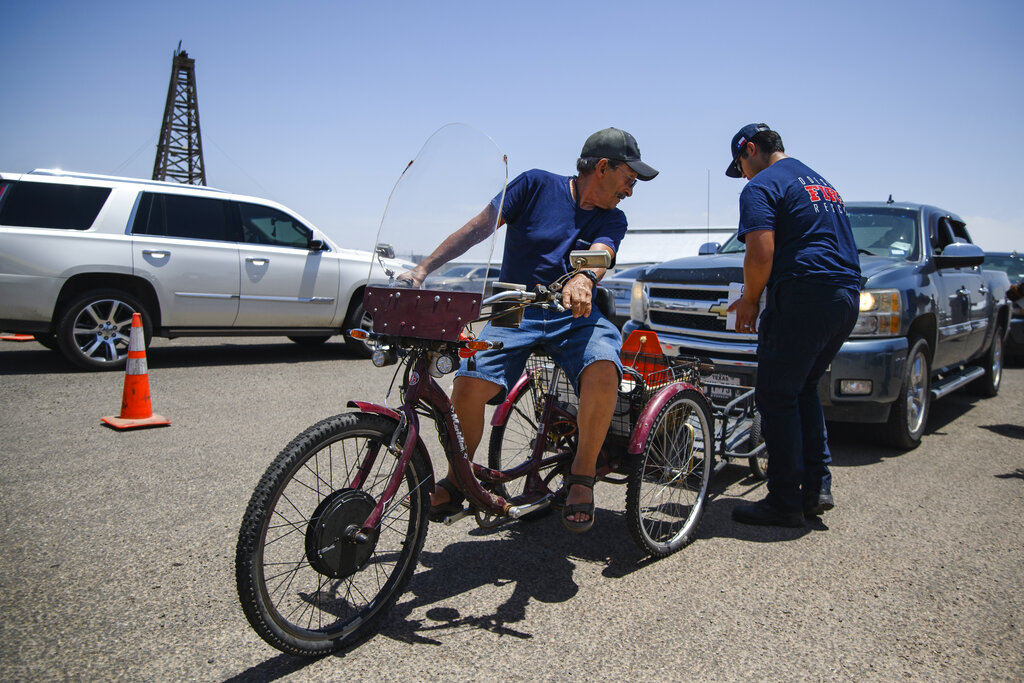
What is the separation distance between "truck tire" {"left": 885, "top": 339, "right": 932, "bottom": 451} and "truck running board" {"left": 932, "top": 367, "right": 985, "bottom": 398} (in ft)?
0.57

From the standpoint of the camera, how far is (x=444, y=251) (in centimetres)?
295

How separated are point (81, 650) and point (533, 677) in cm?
156

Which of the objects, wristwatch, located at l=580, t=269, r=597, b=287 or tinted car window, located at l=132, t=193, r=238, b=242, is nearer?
wristwatch, located at l=580, t=269, r=597, b=287

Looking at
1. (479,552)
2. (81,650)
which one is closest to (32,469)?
(81,650)

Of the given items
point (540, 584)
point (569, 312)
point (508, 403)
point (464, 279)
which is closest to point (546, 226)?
point (569, 312)

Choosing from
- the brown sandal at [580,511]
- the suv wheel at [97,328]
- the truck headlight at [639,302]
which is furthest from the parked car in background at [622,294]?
the brown sandal at [580,511]

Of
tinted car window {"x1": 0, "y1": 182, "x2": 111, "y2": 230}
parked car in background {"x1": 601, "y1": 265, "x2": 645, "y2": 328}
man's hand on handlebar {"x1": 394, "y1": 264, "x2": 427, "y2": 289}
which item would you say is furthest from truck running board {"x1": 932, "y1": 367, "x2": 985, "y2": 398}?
tinted car window {"x1": 0, "y1": 182, "x2": 111, "y2": 230}

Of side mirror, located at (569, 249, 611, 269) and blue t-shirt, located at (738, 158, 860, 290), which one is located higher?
blue t-shirt, located at (738, 158, 860, 290)

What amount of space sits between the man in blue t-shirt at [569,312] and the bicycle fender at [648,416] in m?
0.19

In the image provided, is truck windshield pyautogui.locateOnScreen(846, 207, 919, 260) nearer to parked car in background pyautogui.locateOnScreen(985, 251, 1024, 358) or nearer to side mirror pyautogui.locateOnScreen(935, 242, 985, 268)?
side mirror pyautogui.locateOnScreen(935, 242, 985, 268)

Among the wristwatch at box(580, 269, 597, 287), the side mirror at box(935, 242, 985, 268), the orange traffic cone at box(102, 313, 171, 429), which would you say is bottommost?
the orange traffic cone at box(102, 313, 171, 429)

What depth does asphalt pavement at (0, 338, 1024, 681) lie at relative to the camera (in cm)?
256

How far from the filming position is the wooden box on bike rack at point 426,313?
2652mm

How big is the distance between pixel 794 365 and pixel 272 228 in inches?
279
